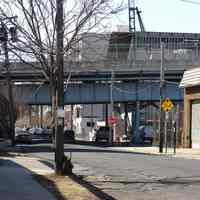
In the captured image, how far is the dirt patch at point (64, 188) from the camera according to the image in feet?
49.0

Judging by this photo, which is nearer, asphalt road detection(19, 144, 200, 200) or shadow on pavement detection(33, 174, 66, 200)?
shadow on pavement detection(33, 174, 66, 200)

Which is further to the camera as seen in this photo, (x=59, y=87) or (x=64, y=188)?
(x=59, y=87)

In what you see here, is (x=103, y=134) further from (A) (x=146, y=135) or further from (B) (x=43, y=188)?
(B) (x=43, y=188)

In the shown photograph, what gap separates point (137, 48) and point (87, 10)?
303 ft

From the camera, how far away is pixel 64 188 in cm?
1669

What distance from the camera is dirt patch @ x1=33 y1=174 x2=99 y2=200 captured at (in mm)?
14938

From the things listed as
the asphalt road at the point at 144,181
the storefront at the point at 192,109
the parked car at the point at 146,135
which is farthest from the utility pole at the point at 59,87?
the parked car at the point at 146,135

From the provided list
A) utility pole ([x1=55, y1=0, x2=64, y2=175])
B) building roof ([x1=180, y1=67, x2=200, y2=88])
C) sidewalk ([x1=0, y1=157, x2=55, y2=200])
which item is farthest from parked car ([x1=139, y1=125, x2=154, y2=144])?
utility pole ([x1=55, y1=0, x2=64, y2=175])

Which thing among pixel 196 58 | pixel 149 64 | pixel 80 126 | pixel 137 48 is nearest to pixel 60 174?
pixel 149 64

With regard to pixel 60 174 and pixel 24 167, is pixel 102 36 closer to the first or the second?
pixel 60 174

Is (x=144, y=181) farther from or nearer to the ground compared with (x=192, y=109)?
nearer to the ground

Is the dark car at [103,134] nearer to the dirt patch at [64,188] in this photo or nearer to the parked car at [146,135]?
the parked car at [146,135]

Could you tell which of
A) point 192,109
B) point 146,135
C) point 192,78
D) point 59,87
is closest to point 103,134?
point 146,135

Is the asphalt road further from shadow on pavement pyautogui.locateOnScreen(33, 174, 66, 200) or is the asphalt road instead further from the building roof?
the building roof
